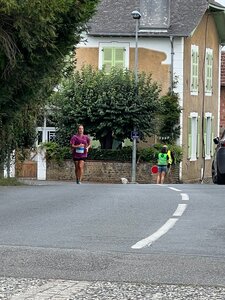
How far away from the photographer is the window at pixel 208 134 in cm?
5034

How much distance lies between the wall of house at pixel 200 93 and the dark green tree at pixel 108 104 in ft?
8.81

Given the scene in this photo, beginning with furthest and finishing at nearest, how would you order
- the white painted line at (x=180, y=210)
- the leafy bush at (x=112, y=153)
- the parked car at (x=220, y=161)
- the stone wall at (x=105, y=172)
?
1. the stone wall at (x=105, y=172)
2. the leafy bush at (x=112, y=153)
3. the parked car at (x=220, y=161)
4. the white painted line at (x=180, y=210)

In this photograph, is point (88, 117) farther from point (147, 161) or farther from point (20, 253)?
point (20, 253)

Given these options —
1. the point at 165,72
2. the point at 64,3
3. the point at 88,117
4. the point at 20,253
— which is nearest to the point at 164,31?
the point at 165,72

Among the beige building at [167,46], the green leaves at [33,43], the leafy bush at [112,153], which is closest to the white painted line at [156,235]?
the green leaves at [33,43]

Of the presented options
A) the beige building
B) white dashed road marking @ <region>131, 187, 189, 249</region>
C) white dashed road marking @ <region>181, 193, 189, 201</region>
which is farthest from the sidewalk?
the beige building

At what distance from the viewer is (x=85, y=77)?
44156 millimetres

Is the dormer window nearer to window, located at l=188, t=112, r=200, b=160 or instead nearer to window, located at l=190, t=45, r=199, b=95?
window, located at l=190, t=45, r=199, b=95

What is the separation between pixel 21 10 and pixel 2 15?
596 mm

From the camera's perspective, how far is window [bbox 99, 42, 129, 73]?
46.0 metres

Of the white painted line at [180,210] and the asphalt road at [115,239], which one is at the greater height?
the white painted line at [180,210]

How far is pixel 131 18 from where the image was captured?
46000 millimetres

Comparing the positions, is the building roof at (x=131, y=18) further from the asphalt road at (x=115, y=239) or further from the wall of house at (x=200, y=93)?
the asphalt road at (x=115, y=239)

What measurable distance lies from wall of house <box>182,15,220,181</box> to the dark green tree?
2.68m
